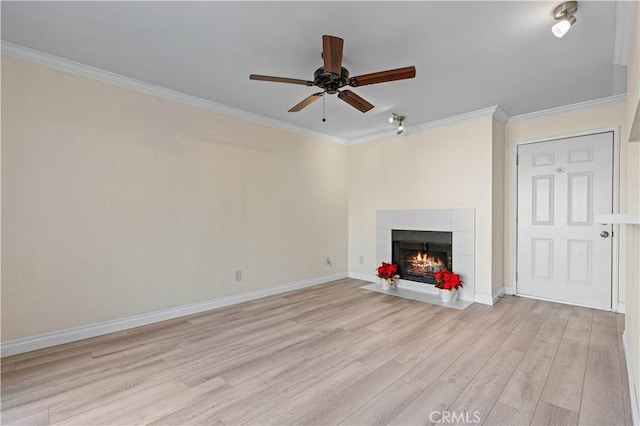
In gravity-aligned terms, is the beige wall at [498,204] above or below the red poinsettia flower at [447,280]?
above

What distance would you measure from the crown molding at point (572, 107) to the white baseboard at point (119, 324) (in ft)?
13.4

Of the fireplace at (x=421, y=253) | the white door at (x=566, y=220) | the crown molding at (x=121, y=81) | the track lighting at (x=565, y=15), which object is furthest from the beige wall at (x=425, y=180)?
the track lighting at (x=565, y=15)

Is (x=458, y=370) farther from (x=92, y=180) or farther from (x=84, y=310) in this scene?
(x=92, y=180)

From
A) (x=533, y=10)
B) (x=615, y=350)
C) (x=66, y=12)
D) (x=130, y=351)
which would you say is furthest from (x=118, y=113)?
(x=615, y=350)

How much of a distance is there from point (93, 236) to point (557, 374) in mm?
4048

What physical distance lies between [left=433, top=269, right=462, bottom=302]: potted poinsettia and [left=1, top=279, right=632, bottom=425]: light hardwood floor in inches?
21.5

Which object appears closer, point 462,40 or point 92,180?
point 462,40

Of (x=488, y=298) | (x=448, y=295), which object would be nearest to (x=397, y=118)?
(x=448, y=295)

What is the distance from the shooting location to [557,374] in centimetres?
214

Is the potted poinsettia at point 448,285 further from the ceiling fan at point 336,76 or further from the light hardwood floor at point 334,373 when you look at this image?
the ceiling fan at point 336,76

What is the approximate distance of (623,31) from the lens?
2.09 metres

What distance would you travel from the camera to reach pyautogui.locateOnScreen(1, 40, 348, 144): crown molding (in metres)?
2.48

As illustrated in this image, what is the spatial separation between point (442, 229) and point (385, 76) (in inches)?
107

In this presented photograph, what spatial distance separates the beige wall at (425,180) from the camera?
388cm
